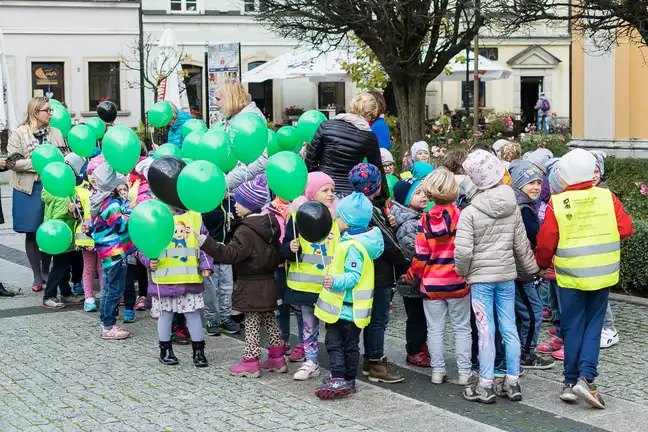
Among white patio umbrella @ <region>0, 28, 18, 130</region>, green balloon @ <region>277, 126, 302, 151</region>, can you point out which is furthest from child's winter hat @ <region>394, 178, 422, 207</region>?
white patio umbrella @ <region>0, 28, 18, 130</region>

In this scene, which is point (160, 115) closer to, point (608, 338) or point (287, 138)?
point (287, 138)

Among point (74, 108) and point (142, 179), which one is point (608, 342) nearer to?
point (142, 179)

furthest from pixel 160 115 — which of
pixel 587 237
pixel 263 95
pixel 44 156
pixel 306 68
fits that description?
pixel 263 95

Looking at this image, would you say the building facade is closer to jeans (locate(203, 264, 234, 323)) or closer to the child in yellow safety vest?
jeans (locate(203, 264, 234, 323))

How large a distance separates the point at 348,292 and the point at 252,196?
1.10 m

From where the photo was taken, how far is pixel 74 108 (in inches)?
1486

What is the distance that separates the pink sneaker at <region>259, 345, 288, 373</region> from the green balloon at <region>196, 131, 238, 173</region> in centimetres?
142

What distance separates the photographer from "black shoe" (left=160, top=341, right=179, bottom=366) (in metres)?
7.86

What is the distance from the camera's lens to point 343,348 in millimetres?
6957

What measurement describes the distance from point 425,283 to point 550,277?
4.70 ft

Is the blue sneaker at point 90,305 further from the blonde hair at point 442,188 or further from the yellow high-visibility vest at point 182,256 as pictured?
the blonde hair at point 442,188

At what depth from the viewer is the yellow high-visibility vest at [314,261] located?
24.1ft

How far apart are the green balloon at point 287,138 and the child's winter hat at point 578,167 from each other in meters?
3.26

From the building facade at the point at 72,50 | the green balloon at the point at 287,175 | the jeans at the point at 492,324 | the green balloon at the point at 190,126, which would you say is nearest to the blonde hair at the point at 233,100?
the green balloon at the point at 190,126
